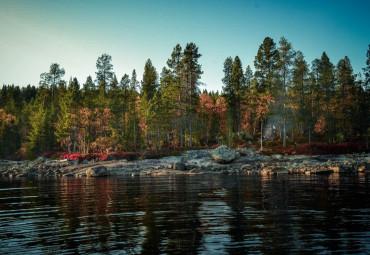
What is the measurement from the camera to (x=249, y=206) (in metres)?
9.17

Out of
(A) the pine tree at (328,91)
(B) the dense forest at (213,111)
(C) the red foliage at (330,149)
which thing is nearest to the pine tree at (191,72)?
(B) the dense forest at (213,111)

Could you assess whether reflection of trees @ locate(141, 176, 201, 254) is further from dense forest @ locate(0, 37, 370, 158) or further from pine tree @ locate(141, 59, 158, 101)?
pine tree @ locate(141, 59, 158, 101)

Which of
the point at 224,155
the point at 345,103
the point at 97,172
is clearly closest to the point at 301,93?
the point at 345,103

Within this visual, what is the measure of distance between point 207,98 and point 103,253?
55665mm

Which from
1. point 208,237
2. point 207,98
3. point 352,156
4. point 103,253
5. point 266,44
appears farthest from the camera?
point 207,98

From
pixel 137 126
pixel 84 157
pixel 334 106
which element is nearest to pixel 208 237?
pixel 84 157

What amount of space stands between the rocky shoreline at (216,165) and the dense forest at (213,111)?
8.22 meters

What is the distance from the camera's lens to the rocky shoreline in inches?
1123

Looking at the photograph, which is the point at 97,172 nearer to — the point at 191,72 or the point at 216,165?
the point at 216,165

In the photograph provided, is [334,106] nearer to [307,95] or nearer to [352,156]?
[307,95]

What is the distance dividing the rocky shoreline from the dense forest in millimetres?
8225

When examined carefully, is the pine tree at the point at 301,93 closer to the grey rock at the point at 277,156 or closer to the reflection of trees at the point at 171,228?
the grey rock at the point at 277,156

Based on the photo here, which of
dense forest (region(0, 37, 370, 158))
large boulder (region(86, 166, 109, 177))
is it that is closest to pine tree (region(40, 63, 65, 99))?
dense forest (region(0, 37, 370, 158))

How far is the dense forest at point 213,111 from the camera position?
152 ft
